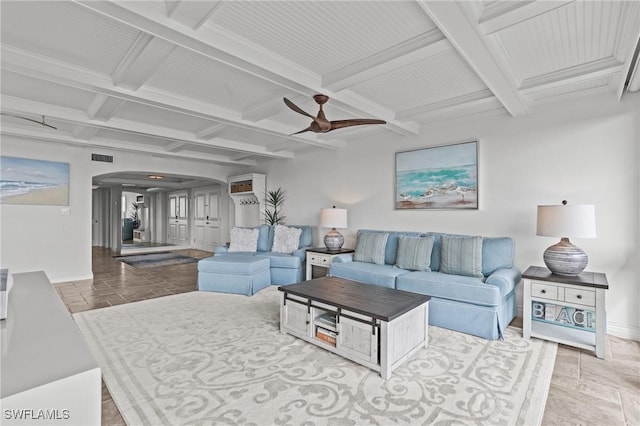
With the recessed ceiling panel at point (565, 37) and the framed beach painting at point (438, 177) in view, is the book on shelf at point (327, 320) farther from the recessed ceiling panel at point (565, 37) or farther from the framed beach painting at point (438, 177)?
the recessed ceiling panel at point (565, 37)

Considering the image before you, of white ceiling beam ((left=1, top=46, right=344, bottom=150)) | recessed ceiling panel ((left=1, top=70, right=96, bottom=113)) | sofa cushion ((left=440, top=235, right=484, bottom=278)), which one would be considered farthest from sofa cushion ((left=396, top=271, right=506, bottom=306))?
recessed ceiling panel ((left=1, top=70, right=96, bottom=113))

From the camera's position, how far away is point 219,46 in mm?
2264

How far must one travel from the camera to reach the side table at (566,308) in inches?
107

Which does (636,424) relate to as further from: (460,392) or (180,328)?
(180,328)

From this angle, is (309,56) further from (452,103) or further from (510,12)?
(452,103)

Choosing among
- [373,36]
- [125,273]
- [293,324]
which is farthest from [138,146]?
[373,36]

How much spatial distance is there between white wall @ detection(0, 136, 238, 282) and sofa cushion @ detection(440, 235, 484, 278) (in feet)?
20.4

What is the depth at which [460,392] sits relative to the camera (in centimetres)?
218

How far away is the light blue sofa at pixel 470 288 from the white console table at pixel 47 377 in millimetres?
3046

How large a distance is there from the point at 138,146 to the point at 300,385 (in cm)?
542

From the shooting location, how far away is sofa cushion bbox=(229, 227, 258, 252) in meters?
5.73

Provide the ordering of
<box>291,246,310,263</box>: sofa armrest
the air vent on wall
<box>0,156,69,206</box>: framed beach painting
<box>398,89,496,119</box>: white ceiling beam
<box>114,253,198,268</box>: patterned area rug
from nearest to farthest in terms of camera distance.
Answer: <box>398,89,496,119</box>: white ceiling beam, <box>0,156,69,206</box>: framed beach painting, <box>291,246,310,263</box>: sofa armrest, the air vent on wall, <box>114,253,198,268</box>: patterned area rug

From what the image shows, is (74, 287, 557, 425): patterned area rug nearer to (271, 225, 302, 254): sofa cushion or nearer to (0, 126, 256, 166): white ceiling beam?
(271, 225, 302, 254): sofa cushion

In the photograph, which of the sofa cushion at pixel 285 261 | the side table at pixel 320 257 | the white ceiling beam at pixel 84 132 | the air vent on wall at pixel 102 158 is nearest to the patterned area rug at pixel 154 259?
the air vent on wall at pixel 102 158
